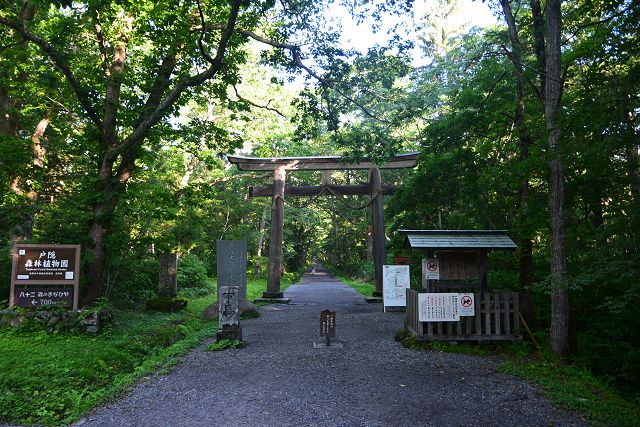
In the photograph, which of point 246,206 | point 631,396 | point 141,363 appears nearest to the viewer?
point 631,396

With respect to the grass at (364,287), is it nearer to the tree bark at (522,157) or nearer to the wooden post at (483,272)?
the tree bark at (522,157)

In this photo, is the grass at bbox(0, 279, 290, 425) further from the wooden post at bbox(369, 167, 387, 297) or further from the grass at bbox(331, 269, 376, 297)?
the grass at bbox(331, 269, 376, 297)

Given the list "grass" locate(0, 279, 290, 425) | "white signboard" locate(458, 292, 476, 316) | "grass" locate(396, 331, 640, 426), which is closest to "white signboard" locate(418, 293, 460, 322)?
"white signboard" locate(458, 292, 476, 316)

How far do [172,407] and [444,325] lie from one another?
213 inches

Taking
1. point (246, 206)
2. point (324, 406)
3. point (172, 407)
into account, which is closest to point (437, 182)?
point (324, 406)

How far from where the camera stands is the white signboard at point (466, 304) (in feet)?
26.0

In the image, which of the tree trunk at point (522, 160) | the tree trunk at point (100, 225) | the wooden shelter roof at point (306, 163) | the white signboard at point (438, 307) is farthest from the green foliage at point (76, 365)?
the wooden shelter roof at point (306, 163)

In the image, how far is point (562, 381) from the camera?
5.83m

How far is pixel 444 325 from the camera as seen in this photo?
8273mm

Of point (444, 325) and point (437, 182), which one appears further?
point (437, 182)

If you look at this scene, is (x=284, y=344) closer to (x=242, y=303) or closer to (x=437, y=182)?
(x=242, y=303)

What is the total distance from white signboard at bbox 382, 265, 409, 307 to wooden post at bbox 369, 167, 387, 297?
285 cm

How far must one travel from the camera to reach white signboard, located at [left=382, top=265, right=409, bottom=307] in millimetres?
13086

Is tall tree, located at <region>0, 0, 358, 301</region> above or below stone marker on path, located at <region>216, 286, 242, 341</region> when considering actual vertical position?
above
